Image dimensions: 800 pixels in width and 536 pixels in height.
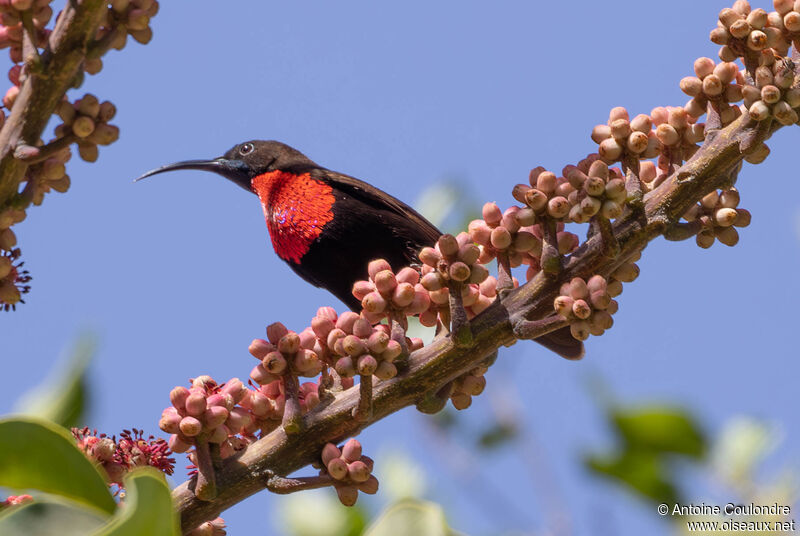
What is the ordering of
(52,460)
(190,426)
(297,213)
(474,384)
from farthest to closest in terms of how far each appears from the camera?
1. (297,213)
2. (474,384)
3. (190,426)
4. (52,460)

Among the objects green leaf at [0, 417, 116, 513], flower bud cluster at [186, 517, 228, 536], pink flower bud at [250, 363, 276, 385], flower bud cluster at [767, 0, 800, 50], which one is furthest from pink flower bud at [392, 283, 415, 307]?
flower bud cluster at [767, 0, 800, 50]

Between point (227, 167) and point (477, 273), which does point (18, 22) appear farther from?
point (227, 167)

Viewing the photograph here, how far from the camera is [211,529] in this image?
2.25m

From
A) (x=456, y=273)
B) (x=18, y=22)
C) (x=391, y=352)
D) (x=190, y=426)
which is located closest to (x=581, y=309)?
(x=456, y=273)

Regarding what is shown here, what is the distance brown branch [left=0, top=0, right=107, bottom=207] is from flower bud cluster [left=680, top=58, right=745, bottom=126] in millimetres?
1352

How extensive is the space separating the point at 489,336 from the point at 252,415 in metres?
0.58

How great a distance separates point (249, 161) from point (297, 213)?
1.08 meters

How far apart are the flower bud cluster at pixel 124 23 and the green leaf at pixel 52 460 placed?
0.81 m

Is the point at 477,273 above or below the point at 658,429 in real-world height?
above

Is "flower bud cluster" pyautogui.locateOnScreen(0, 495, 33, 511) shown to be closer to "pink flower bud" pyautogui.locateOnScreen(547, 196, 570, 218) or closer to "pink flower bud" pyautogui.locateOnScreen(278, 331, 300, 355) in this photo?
"pink flower bud" pyautogui.locateOnScreen(278, 331, 300, 355)

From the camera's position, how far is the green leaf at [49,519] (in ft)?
4.55

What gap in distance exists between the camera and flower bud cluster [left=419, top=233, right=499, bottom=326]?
2.32 m

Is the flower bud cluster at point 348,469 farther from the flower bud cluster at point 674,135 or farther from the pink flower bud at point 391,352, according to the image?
the flower bud cluster at point 674,135

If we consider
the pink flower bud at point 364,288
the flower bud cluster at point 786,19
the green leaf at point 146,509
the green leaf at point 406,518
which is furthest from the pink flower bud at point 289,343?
the flower bud cluster at point 786,19
